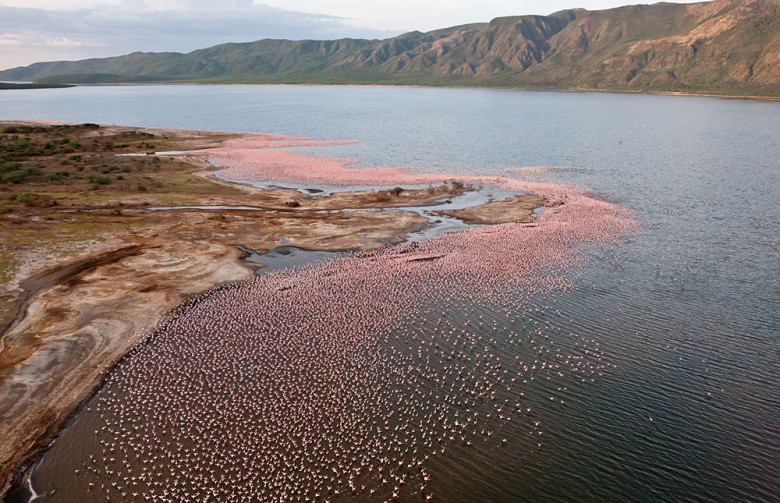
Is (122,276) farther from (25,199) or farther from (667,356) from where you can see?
(667,356)

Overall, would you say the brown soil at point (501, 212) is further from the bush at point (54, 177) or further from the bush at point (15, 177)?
the bush at point (15, 177)

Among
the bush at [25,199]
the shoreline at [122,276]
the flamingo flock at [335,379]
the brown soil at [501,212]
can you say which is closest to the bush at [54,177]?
the bush at [25,199]

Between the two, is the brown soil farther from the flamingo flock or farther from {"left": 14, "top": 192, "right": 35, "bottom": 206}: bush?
{"left": 14, "top": 192, "right": 35, "bottom": 206}: bush

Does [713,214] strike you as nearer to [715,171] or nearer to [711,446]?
[715,171]

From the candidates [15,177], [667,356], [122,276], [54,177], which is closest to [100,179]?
[54,177]

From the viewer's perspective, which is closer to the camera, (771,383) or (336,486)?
(336,486)

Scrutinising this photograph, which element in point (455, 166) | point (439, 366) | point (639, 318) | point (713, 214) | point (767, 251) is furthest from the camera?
point (455, 166)

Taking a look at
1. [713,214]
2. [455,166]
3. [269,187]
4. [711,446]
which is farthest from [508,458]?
[455,166]
